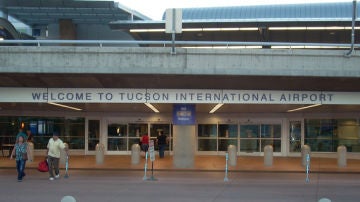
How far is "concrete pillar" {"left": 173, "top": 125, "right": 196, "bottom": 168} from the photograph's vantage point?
2167cm

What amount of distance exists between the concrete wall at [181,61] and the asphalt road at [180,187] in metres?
3.61

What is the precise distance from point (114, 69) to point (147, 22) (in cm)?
1470

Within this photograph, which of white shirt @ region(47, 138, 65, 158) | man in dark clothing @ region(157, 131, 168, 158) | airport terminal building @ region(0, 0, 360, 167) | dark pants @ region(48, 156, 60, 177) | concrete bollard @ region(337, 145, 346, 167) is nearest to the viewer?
airport terminal building @ region(0, 0, 360, 167)

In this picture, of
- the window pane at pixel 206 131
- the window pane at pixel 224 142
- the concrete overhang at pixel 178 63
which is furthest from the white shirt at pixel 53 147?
the window pane at pixel 224 142

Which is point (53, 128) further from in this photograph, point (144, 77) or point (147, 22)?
point (144, 77)

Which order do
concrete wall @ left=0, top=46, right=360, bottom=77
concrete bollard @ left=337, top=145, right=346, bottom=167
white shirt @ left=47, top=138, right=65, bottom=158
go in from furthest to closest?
concrete bollard @ left=337, top=145, right=346, bottom=167, white shirt @ left=47, top=138, right=65, bottom=158, concrete wall @ left=0, top=46, right=360, bottom=77

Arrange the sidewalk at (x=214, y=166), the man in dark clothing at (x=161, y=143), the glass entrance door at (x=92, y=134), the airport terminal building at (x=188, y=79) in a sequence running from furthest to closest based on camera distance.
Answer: the glass entrance door at (x=92, y=134) → the man in dark clothing at (x=161, y=143) → the sidewalk at (x=214, y=166) → the airport terminal building at (x=188, y=79)

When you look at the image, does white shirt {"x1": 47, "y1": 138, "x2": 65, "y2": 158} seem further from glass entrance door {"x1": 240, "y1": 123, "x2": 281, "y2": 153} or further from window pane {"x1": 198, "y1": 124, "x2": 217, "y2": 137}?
glass entrance door {"x1": 240, "y1": 123, "x2": 281, "y2": 153}

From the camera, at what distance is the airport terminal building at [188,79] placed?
1677 centimetres

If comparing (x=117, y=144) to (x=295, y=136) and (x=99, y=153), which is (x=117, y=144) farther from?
(x=295, y=136)

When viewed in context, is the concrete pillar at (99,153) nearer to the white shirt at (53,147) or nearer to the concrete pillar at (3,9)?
the white shirt at (53,147)

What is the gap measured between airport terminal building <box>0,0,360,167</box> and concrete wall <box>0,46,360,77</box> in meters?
0.03

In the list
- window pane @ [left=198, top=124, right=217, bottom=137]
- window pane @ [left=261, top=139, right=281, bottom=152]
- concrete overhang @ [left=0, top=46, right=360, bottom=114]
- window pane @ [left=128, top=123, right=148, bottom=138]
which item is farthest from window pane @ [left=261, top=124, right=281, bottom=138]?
concrete overhang @ [left=0, top=46, right=360, bottom=114]

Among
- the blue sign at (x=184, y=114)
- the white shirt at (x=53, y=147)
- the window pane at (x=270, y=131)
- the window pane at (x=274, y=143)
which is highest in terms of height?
the blue sign at (x=184, y=114)
